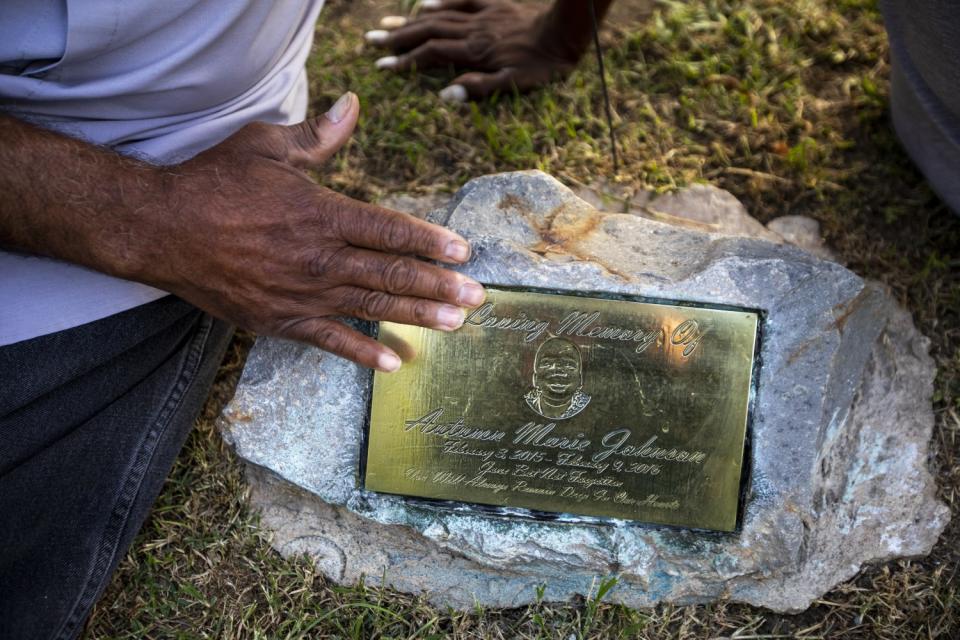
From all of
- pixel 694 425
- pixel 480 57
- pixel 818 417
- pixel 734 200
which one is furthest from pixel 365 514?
pixel 480 57

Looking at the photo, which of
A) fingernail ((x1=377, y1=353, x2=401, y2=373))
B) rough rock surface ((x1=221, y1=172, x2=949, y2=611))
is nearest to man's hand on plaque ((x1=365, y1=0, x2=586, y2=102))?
rough rock surface ((x1=221, y1=172, x2=949, y2=611))

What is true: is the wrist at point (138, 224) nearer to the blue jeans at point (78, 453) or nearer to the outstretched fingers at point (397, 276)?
the blue jeans at point (78, 453)

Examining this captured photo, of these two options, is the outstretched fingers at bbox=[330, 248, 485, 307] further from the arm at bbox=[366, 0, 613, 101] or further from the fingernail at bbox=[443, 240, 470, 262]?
the arm at bbox=[366, 0, 613, 101]

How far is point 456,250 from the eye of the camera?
161 cm

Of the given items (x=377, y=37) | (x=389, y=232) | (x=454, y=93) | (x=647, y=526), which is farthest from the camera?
(x=377, y=37)

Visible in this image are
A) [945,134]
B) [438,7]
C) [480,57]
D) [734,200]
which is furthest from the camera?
[438,7]

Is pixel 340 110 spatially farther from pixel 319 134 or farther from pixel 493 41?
pixel 493 41

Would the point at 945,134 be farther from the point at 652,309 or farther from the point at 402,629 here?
the point at 402,629

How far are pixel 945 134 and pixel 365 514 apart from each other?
156 cm

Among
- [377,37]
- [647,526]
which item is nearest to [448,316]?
[647,526]

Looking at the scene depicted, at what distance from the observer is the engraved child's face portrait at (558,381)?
166cm

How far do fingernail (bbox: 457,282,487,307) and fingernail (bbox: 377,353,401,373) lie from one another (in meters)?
0.17

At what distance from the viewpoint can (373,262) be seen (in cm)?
159

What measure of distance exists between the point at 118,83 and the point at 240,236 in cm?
39
